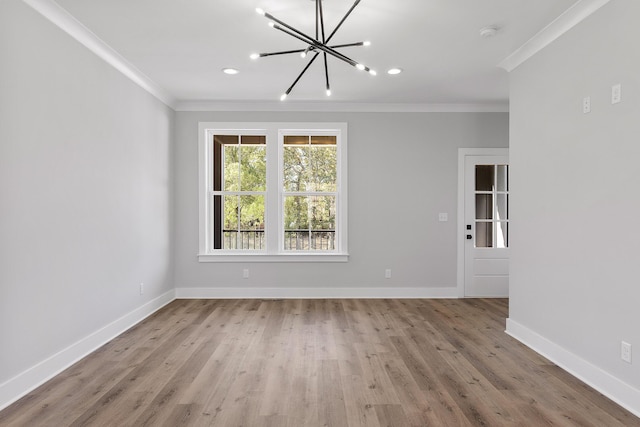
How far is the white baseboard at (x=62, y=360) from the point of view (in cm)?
228

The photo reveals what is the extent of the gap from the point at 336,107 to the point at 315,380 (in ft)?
11.7

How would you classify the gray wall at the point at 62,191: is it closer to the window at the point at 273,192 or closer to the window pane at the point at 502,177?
the window at the point at 273,192

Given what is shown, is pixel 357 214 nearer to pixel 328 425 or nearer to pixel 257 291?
pixel 257 291

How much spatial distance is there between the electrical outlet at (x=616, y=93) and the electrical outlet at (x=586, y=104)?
19 centimetres

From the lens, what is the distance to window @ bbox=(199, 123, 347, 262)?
509cm

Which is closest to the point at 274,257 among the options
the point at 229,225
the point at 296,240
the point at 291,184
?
the point at 296,240

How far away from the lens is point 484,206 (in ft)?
16.8

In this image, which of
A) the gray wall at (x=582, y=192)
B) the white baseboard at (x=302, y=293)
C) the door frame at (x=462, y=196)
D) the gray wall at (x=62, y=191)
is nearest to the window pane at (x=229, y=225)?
the white baseboard at (x=302, y=293)

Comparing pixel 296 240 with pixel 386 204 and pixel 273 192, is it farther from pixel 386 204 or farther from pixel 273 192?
pixel 386 204

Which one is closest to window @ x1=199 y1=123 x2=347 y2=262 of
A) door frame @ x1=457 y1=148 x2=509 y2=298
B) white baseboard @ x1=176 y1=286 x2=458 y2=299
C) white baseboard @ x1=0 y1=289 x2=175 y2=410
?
white baseboard @ x1=176 y1=286 x2=458 y2=299

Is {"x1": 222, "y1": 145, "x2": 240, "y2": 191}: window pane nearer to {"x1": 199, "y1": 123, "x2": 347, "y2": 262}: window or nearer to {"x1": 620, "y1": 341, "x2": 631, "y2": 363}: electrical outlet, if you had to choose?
{"x1": 199, "y1": 123, "x2": 347, "y2": 262}: window

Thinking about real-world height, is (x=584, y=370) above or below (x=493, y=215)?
below

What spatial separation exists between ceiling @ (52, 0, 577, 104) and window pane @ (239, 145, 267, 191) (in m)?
0.82

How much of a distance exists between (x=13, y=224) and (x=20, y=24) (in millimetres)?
1277
